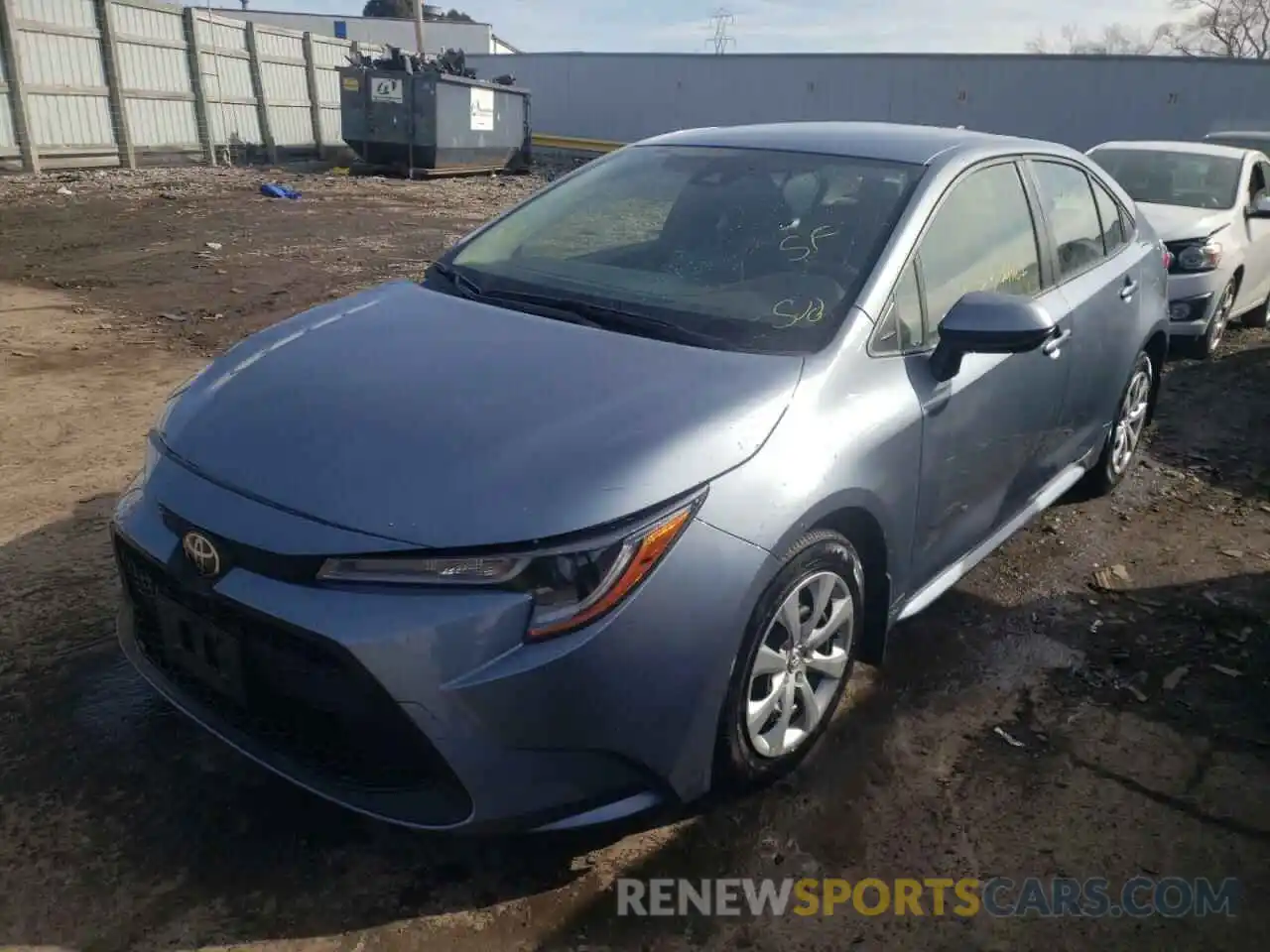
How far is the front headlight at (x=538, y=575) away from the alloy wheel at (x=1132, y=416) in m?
3.36

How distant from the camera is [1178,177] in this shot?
8109mm

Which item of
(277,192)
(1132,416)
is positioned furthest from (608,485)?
(277,192)

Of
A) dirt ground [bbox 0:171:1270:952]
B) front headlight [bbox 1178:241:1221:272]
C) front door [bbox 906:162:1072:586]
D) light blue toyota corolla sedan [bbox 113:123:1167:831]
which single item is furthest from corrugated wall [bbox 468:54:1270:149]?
light blue toyota corolla sedan [bbox 113:123:1167:831]

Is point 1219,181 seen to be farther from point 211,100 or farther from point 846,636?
point 211,100

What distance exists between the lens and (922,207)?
302cm

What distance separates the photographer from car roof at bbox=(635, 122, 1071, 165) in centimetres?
333

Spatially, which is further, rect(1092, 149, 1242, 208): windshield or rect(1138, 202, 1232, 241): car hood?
rect(1092, 149, 1242, 208): windshield

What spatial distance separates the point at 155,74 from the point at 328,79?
6158 mm

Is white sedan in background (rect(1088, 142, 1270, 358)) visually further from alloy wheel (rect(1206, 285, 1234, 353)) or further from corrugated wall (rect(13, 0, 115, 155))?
corrugated wall (rect(13, 0, 115, 155))

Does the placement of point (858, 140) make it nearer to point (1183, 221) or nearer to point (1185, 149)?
point (1183, 221)

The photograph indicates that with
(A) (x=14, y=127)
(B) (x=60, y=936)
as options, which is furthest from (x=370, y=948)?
(A) (x=14, y=127)

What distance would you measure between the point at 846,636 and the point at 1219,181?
7247 mm

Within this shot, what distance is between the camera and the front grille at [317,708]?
6.59 feet

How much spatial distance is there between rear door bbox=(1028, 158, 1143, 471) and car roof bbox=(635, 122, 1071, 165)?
258 millimetres
